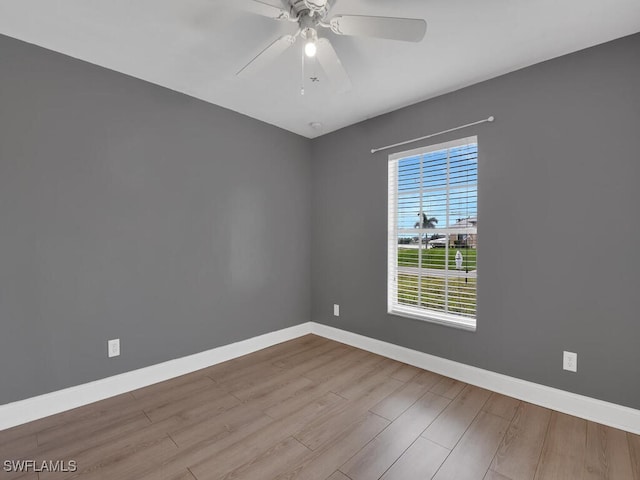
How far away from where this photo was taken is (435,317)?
2734 mm

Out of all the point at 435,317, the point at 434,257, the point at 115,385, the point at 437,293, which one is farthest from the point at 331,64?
the point at 115,385

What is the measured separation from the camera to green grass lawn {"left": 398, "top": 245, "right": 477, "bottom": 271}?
2.54 meters

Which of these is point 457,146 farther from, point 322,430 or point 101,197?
point 101,197

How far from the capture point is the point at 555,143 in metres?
2.09

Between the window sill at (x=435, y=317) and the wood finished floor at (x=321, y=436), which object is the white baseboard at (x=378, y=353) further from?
the window sill at (x=435, y=317)

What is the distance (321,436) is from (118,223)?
2.17 metres

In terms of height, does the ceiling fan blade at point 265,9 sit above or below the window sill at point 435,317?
above

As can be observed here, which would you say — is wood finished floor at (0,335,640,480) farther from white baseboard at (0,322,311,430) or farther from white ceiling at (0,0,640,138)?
white ceiling at (0,0,640,138)

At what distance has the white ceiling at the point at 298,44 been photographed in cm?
164

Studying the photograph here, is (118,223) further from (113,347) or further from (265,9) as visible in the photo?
(265,9)

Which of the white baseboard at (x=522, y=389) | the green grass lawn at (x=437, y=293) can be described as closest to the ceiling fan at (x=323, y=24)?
the green grass lawn at (x=437, y=293)

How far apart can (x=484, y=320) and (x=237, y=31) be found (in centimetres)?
282

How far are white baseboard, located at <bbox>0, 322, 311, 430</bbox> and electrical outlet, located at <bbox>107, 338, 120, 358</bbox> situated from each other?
0.18 metres

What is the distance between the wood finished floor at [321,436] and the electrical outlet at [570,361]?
325mm
